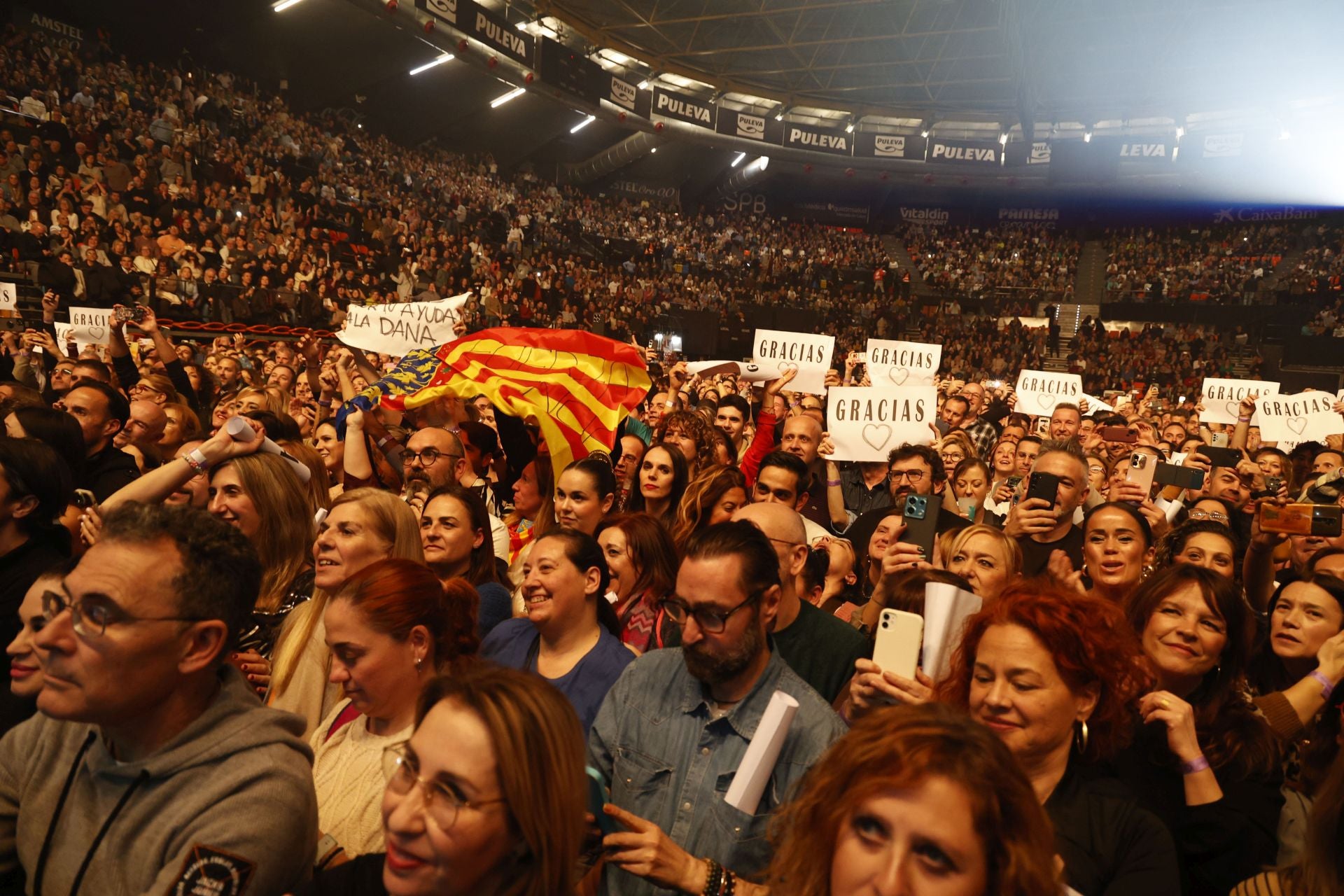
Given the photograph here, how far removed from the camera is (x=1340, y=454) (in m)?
7.04

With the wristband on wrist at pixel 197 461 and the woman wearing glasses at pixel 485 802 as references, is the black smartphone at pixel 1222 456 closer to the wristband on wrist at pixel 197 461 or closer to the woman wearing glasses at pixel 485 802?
the woman wearing glasses at pixel 485 802

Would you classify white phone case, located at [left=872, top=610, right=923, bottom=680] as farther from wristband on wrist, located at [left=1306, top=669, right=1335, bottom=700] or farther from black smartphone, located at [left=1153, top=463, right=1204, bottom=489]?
black smartphone, located at [left=1153, top=463, right=1204, bottom=489]

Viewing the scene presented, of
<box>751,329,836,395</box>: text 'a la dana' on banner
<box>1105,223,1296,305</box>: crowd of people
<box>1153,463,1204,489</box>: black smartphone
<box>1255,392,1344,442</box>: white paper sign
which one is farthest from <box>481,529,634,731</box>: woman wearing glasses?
<box>1105,223,1296,305</box>: crowd of people

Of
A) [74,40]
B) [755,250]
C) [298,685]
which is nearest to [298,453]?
[298,685]

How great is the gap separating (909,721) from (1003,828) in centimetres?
24

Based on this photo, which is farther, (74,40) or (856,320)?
(856,320)

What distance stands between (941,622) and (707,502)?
2.47 metres

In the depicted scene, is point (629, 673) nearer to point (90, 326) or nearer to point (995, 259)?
point (90, 326)

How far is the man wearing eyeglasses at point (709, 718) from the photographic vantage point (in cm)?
233

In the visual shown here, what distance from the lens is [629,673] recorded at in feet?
8.89

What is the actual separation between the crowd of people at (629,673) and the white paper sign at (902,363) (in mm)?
3994

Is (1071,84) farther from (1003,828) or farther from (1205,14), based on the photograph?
(1003,828)

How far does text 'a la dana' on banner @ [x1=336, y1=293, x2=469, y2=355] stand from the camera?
7703 millimetres

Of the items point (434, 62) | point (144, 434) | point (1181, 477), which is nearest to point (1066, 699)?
point (1181, 477)
